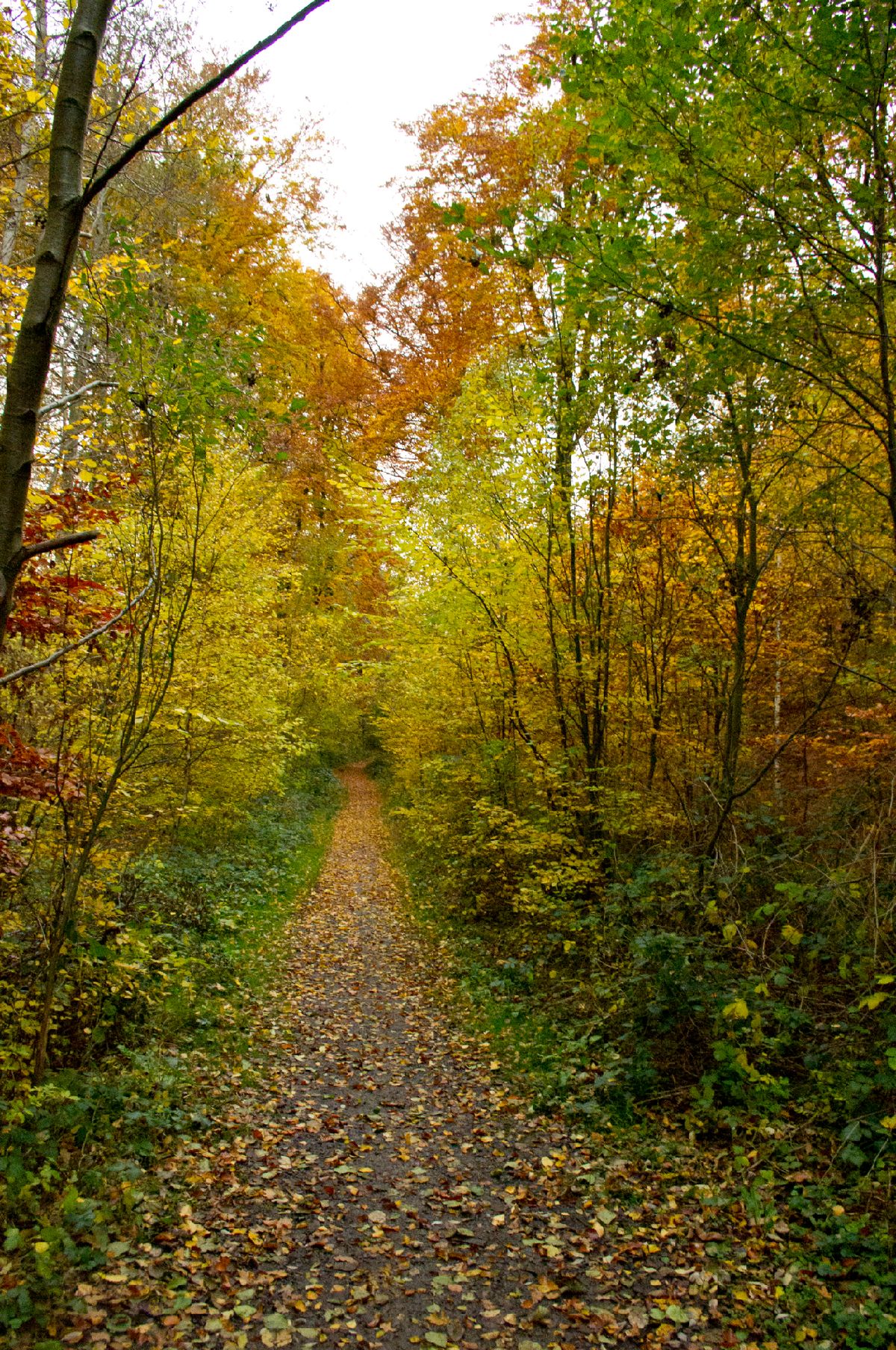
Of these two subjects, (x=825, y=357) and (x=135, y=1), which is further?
(x=825, y=357)

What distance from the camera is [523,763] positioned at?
9344 mm

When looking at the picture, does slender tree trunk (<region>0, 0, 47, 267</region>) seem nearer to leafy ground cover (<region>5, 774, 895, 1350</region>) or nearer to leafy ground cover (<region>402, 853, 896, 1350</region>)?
leafy ground cover (<region>5, 774, 895, 1350</region>)

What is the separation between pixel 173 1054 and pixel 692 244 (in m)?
6.63

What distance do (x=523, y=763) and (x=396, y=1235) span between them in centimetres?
587

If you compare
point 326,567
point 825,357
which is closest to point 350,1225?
point 825,357

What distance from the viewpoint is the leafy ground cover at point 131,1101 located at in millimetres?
3266

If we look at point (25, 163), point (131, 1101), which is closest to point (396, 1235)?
point (131, 1101)

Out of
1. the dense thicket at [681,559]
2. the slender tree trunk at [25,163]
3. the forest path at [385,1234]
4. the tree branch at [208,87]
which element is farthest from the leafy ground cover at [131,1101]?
the slender tree trunk at [25,163]

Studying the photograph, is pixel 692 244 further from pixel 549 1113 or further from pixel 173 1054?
pixel 173 1054

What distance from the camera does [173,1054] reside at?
5234mm

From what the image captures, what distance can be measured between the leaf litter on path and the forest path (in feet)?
0.03

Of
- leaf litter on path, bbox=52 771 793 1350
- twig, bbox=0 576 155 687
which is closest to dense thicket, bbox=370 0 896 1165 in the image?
leaf litter on path, bbox=52 771 793 1350

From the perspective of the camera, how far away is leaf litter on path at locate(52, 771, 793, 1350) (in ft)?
10.6

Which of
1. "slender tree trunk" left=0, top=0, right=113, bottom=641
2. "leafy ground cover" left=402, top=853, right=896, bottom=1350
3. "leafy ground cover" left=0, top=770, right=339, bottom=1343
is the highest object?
"slender tree trunk" left=0, top=0, right=113, bottom=641
